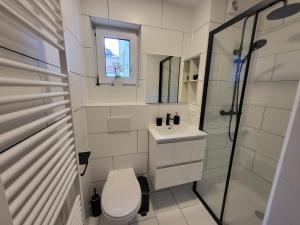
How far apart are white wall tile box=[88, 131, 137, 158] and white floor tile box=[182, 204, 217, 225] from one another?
925 mm

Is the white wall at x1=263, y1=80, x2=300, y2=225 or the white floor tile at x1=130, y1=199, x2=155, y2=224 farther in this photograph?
the white floor tile at x1=130, y1=199, x2=155, y2=224

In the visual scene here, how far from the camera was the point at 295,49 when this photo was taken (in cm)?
134

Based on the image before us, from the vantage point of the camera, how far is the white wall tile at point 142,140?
1638 mm

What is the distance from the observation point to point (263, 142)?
5.33 ft

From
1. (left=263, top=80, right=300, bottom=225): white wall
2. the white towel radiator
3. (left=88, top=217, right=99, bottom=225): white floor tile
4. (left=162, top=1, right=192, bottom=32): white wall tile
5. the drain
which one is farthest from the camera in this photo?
(left=162, top=1, right=192, bottom=32): white wall tile

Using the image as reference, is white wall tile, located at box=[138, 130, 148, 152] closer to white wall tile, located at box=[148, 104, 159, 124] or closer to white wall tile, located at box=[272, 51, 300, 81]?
white wall tile, located at box=[148, 104, 159, 124]

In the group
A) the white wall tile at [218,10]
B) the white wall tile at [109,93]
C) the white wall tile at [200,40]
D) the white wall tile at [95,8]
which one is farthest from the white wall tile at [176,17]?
the white wall tile at [109,93]

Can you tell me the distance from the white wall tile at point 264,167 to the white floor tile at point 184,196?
0.83 meters

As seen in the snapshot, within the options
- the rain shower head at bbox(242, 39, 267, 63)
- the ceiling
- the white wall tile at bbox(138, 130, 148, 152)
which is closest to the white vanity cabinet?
the white wall tile at bbox(138, 130, 148, 152)

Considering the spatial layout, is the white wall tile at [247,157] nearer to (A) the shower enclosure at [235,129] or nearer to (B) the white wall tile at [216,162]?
(A) the shower enclosure at [235,129]

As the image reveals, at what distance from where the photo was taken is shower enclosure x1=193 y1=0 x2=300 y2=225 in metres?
1.38

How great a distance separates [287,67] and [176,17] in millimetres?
1339

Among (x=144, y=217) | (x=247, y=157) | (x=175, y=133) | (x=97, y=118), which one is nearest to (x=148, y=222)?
(x=144, y=217)

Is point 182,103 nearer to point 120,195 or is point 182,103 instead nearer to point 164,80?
point 164,80
